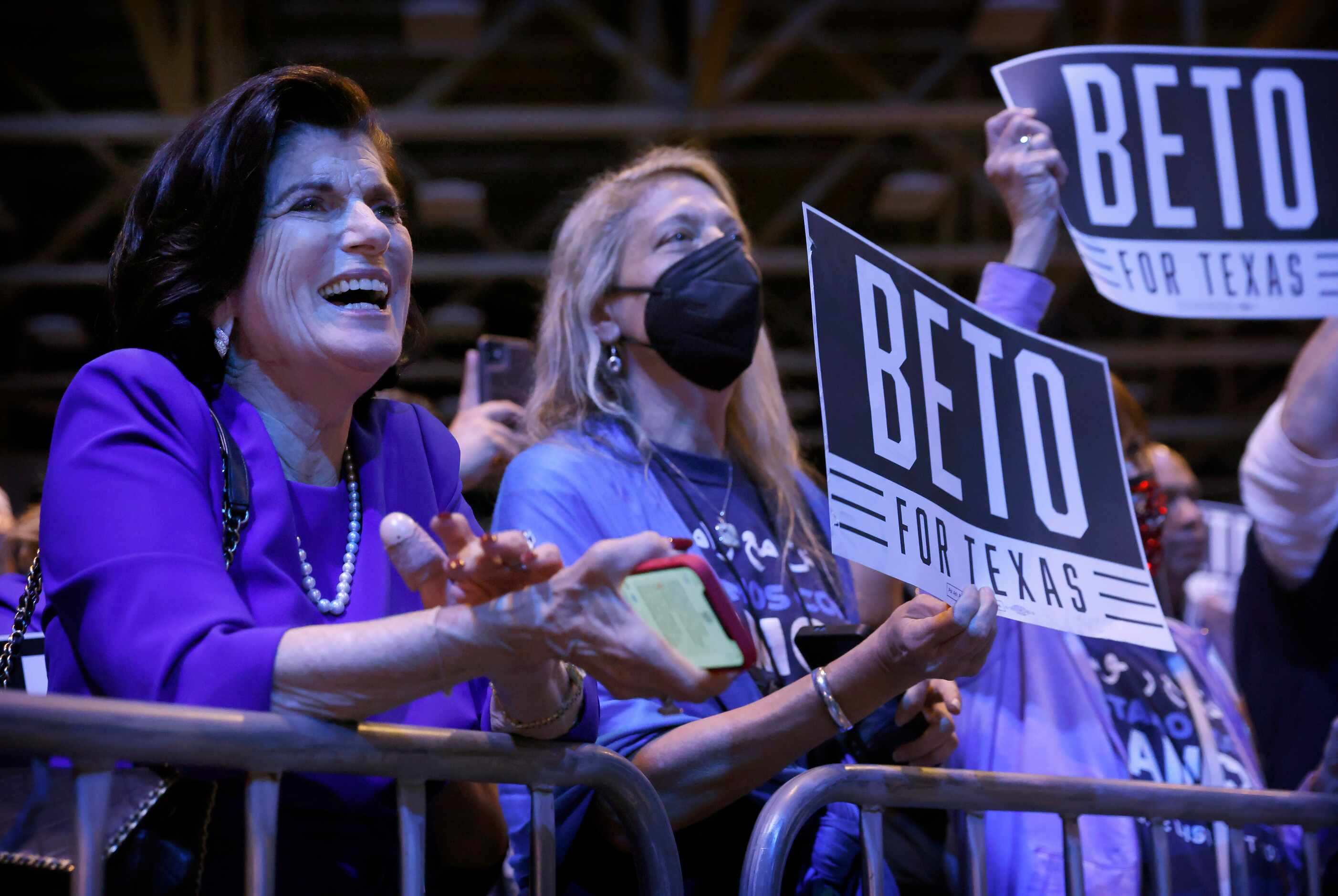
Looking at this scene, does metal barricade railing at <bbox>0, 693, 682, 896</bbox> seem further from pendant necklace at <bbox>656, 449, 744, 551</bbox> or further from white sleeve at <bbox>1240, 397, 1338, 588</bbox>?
white sleeve at <bbox>1240, 397, 1338, 588</bbox>

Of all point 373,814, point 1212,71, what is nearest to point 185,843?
point 373,814

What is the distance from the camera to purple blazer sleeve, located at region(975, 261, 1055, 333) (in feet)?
6.76

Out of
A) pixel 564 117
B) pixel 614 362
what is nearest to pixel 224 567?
pixel 614 362

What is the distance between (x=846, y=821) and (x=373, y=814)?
72 cm

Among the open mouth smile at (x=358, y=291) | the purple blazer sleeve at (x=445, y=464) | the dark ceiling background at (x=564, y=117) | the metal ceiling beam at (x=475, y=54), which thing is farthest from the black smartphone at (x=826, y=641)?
the metal ceiling beam at (x=475, y=54)

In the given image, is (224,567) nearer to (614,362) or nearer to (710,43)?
(614,362)

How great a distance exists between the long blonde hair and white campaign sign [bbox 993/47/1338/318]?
0.59m

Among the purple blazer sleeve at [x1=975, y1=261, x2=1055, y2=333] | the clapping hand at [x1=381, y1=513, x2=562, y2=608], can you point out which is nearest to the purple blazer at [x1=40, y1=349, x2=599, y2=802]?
the clapping hand at [x1=381, y1=513, x2=562, y2=608]

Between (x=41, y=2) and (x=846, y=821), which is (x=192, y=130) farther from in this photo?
(x=41, y=2)

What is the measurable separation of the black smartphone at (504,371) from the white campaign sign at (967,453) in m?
1.23

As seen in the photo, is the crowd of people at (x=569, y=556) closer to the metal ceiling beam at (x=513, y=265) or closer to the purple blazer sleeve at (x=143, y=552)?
the purple blazer sleeve at (x=143, y=552)

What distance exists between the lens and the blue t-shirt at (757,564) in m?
1.91

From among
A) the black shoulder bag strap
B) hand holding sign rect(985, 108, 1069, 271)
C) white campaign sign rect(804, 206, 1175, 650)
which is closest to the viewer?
the black shoulder bag strap

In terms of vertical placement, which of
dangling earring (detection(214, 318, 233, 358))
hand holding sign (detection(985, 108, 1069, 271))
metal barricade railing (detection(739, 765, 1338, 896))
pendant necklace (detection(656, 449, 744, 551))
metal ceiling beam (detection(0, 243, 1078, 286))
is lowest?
metal barricade railing (detection(739, 765, 1338, 896))
